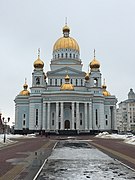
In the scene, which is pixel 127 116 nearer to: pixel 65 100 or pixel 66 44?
pixel 66 44

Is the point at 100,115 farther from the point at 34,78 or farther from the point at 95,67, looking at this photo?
the point at 34,78

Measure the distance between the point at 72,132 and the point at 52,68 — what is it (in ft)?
77.9

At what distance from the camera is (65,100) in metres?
68.6

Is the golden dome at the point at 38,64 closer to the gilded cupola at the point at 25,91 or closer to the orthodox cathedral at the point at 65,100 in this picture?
the orthodox cathedral at the point at 65,100

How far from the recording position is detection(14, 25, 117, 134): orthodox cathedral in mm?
68938

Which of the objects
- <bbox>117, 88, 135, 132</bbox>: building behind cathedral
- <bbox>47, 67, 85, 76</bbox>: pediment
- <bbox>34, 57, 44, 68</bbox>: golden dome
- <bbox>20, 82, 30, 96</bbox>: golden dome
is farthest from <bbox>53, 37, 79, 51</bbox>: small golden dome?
<bbox>117, 88, 135, 132</bbox>: building behind cathedral

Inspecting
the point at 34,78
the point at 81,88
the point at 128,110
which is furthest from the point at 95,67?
the point at 128,110

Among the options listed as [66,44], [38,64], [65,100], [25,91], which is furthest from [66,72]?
[25,91]

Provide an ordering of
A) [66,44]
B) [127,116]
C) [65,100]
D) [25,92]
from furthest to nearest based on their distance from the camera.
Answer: [127,116] < [66,44] < [25,92] < [65,100]

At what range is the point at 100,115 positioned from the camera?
72.0 meters

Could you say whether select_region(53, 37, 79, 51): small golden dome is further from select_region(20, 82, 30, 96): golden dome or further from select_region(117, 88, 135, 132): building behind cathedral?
select_region(117, 88, 135, 132): building behind cathedral

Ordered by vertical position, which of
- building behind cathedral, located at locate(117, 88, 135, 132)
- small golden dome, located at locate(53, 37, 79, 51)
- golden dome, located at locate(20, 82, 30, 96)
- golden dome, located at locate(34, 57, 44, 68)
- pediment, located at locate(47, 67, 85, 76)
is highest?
small golden dome, located at locate(53, 37, 79, 51)

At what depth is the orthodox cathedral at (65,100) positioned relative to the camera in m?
68.9

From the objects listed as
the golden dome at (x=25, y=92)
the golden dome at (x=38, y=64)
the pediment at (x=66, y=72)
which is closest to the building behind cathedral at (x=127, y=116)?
the pediment at (x=66, y=72)
